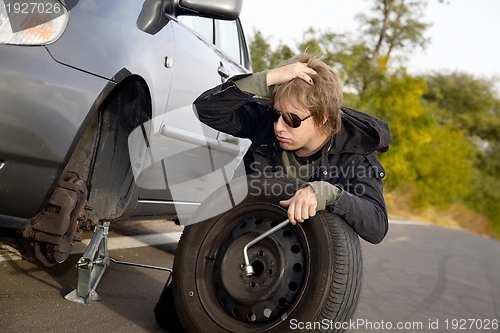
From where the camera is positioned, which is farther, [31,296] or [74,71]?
[31,296]

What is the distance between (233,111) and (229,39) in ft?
7.06

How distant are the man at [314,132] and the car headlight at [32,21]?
888 mm

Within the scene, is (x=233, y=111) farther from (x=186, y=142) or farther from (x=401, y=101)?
(x=401, y=101)

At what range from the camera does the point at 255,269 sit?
2367 millimetres

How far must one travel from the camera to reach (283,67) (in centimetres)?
270

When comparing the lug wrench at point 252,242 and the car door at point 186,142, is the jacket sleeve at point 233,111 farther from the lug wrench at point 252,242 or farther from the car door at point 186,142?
the lug wrench at point 252,242

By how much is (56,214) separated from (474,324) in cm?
321

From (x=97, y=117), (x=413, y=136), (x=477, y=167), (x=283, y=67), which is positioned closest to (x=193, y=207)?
(x=97, y=117)

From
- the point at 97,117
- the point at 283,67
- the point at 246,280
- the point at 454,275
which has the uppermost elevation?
the point at 283,67

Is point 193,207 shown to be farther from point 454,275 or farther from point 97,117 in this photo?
point 454,275

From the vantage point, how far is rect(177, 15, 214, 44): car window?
3.57 meters

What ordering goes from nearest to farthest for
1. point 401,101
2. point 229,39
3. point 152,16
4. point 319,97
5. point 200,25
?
point 319,97
point 152,16
point 200,25
point 229,39
point 401,101

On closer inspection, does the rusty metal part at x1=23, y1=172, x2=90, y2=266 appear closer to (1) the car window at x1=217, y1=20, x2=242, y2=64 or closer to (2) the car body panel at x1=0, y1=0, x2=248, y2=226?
(2) the car body panel at x1=0, y1=0, x2=248, y2=226

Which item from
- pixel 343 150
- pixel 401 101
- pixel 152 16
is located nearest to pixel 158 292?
pixel 343 150
